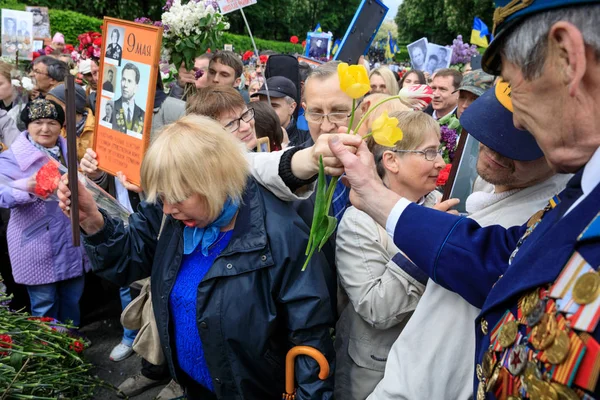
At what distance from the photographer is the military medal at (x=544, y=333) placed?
0.92 meters

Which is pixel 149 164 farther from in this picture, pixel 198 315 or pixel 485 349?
pixel 485 349

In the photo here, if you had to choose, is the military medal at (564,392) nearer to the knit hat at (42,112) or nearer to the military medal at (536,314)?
the military medal at (536,314)

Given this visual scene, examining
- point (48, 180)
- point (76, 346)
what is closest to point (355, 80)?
point (76, 346)

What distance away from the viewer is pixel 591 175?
96cm

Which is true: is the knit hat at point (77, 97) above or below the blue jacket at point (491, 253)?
below

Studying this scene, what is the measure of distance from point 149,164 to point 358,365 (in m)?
1.13

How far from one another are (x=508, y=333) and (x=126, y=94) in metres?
2.46

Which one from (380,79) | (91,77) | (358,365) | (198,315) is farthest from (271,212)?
(91,77)

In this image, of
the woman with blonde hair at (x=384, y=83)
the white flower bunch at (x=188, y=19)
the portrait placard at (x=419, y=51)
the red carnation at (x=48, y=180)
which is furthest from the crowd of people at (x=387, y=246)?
the portrait placard at (x=419, y=51)

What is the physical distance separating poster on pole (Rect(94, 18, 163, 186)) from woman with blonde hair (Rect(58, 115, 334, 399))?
862 mm

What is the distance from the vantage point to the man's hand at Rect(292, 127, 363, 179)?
1540mm

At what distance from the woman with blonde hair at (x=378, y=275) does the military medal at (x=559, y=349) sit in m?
0.83

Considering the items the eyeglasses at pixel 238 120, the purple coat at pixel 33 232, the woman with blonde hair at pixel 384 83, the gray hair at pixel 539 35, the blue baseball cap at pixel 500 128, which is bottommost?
the purple coat at pixel 33 232

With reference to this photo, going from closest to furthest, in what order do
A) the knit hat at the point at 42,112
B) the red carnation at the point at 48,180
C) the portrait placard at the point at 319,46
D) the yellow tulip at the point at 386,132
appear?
the yellow tulip at the point at 386,132, the red carnation at the point at 48,180, the knit hat at the point at 42,112, the portrait placard at the point at 319,46
